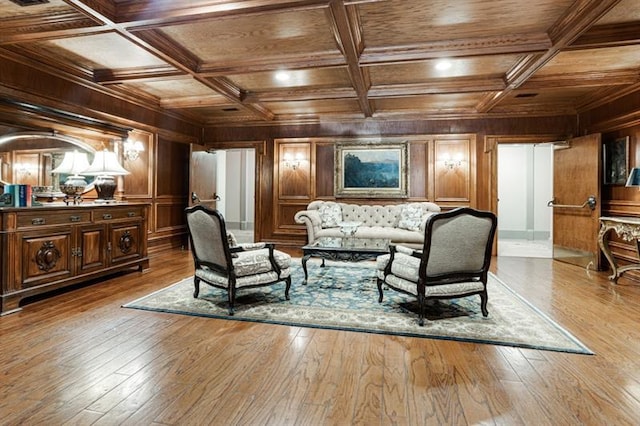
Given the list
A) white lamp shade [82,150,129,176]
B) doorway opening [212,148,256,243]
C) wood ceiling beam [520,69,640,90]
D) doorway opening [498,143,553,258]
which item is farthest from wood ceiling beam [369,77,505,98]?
doorway opening [212,148,256,243]

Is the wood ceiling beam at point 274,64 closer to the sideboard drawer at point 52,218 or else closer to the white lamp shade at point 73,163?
the white lamp shade at point 73,163

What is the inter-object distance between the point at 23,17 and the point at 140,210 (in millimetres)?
2311

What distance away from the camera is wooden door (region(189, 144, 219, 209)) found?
6.42m

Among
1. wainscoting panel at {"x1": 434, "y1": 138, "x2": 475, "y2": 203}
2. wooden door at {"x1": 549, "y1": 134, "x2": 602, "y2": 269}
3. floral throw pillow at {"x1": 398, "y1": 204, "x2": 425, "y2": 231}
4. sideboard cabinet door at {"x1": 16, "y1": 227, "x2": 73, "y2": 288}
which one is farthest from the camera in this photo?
wainscoting panel at {"x1": 434, "y1": 138, "x2": 475, "y2": 203}

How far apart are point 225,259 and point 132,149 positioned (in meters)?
3.59

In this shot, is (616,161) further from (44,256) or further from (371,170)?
(44,256)

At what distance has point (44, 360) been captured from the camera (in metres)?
2.10

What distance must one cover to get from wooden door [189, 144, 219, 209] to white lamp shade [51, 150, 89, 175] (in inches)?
77.6

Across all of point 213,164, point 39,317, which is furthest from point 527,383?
point 213,164

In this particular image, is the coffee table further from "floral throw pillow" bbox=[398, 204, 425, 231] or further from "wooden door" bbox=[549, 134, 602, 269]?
"wooden door" bbox=[549, 134, 602, 269]

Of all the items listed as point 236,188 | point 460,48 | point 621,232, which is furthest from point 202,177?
point 621,232

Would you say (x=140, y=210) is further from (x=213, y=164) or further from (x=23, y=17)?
(x=213, y=164)

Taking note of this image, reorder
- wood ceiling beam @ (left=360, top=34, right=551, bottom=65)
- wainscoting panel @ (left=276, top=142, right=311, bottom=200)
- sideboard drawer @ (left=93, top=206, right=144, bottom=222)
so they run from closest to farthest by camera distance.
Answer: wood ceiling beam @ (left=360, top=34, right=551, bottom=65), sideboard drawer @ (left=93, top=206, right=144, bottom=222), wainscoting panel @ (left=276, top=142, right=311, bottom=200)

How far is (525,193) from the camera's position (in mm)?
8523
